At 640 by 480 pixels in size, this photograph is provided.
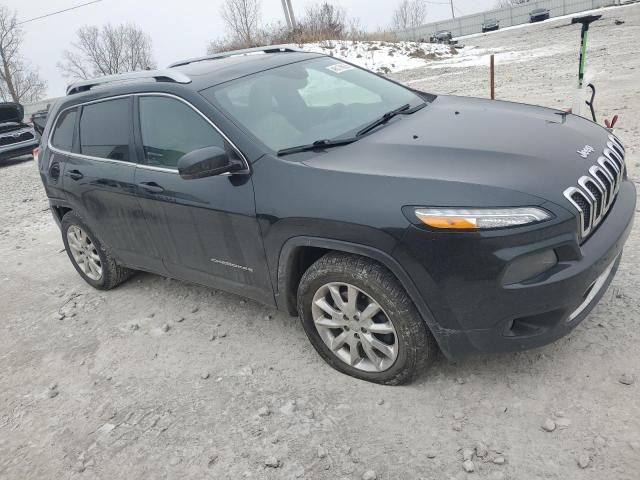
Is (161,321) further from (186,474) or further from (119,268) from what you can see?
(186,474)

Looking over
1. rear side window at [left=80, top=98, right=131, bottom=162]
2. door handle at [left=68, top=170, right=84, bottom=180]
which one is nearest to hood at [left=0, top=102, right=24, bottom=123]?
door handle at [left=68, top=170, right=84, bottom=180]

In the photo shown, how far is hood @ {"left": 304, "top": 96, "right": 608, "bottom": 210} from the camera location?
237 cm

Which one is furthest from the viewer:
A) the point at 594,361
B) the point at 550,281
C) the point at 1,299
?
the point at 1,299

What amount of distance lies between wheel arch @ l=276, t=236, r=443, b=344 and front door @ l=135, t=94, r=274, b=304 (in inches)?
5.5

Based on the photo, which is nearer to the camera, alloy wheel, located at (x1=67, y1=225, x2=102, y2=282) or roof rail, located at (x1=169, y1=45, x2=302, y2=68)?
roof rail, located at (x1=169, y1=45, x2=302, y2=68)

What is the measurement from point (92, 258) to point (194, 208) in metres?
1.94

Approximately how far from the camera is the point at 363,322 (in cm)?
276

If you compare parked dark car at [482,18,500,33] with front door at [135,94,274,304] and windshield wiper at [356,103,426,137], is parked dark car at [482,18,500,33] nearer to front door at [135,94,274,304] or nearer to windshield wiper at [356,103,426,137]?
windshield wiper at [356,103,426,137]

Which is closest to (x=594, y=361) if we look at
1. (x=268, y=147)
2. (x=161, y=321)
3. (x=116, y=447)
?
(x=268, y=147)

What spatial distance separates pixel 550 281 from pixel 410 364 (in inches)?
32.4

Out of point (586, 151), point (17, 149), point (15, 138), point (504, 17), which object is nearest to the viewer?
point (586, 151)

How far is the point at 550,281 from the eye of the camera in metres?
2.28

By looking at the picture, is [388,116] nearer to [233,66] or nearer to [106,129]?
[233,66]

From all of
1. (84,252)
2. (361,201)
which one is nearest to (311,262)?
(361,201)
